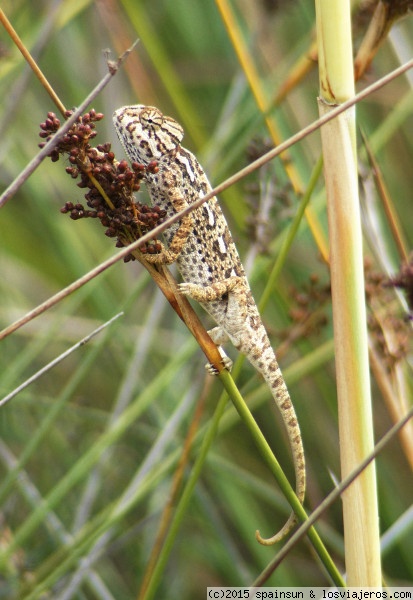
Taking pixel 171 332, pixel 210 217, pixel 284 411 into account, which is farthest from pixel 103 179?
pixel 171 332

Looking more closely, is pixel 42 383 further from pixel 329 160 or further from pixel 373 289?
pixel 329 160

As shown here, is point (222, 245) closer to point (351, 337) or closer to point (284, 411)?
point (284, 411)

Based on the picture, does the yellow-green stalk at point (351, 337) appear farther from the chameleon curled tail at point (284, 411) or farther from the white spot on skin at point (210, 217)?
the white spot on skin at point (210, 217)

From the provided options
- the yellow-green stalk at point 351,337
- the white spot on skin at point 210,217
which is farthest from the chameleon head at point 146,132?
the yellow-green stalk at point 351,337

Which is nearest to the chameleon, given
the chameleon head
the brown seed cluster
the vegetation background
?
the chameleon head

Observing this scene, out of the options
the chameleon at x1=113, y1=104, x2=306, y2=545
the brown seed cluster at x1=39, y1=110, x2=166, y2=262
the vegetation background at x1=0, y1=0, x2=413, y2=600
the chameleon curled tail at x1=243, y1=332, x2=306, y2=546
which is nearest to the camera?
the brown seed cluster at x1=39, y1=110, x2=166, y2=262

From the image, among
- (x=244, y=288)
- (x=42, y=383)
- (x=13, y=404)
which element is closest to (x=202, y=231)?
(x=244, y=288)

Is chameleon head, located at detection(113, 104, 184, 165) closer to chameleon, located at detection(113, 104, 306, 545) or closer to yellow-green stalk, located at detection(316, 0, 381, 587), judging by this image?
chameleon, located at detection(113, 104, 306, 545)
